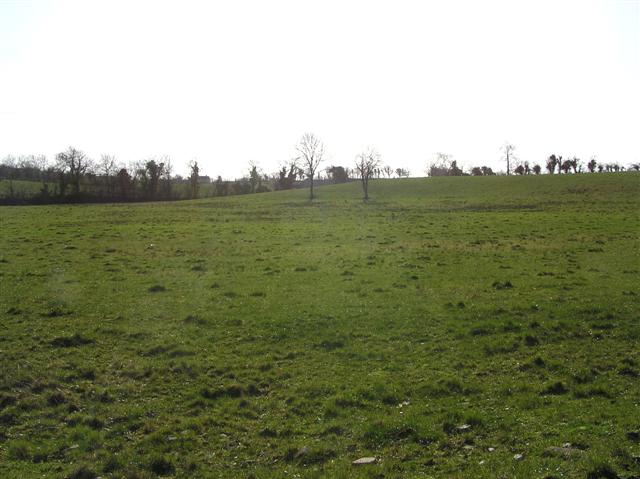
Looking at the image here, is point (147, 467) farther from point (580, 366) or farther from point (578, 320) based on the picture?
point (578, 320)

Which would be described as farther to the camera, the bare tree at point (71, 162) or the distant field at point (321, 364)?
the bare tree at point (71, 162)

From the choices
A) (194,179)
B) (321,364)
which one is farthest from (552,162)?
(321,364)

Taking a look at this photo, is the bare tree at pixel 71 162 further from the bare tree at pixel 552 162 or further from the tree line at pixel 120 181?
the bare tree at pixel 552 162

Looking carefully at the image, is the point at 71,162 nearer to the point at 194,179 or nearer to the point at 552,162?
the point at 194,179

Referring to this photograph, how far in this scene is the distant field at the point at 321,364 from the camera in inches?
316

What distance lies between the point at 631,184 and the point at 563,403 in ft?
250

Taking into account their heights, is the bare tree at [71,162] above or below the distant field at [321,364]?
above

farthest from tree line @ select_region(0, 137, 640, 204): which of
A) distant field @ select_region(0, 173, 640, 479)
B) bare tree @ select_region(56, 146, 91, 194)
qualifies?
distant field @ select_region(0, 173, 640, 479)

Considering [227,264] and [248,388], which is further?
[227,264]

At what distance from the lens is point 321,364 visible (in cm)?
1214

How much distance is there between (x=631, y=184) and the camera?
7375 centimetres

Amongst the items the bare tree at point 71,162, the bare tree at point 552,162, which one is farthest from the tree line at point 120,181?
the bare tree at point 552,162

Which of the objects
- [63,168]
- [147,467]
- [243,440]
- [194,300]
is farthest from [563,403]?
[63,168]

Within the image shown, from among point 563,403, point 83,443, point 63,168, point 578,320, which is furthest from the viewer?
point 63,168
